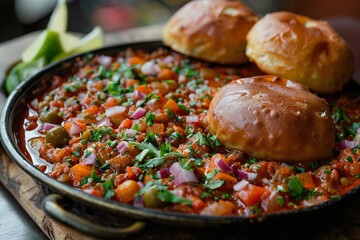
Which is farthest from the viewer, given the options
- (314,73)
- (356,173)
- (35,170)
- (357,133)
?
(314,73)

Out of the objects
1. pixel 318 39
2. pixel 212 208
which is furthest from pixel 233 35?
pixel 212 208

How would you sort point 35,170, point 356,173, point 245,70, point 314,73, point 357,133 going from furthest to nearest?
point 245,70
point 314,73
point 357,133
point 356,173
point 35,170

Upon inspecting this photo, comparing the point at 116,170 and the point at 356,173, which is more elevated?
the point at 116,170

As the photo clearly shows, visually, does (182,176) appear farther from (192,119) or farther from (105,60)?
(105,60)

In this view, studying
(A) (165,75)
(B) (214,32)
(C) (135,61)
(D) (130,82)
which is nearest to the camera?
(D) (130,82)

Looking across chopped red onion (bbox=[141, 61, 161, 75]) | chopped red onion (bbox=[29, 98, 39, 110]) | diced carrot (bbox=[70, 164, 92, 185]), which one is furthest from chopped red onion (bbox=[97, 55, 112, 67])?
diced carrot (bbox=[70, 164, 92, 185])

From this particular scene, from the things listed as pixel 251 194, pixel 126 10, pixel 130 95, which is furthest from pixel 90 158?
pixel 126 10

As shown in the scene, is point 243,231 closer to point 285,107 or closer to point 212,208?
point 212,208
